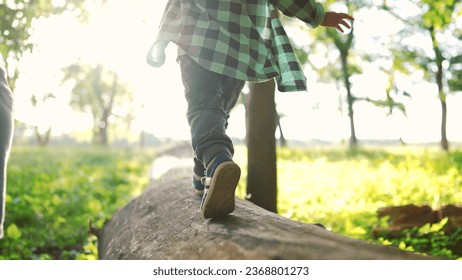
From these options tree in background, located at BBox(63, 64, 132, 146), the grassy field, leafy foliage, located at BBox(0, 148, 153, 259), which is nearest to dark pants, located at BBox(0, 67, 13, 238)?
leafy foliage, located at BBox(0, 148, 153, 259)

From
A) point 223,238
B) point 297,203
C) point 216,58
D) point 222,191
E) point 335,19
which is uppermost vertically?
point 335,19

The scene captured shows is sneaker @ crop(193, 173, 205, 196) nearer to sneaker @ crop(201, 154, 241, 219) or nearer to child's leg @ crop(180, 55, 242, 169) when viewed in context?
child's leg @ crop(180, 55, 242, 169)

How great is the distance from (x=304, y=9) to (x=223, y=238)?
150cm

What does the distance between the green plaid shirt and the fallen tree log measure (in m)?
0.81

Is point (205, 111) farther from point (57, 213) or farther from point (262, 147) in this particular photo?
point (57, 213)

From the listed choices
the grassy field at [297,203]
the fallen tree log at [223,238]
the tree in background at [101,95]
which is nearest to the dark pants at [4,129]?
the fallen tree log at [223,238]

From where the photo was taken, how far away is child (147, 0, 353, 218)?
6.84ft

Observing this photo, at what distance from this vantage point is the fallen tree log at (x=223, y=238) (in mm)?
1412

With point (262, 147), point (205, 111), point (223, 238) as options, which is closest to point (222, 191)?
point (223, 238)

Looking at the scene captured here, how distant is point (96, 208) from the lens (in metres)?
5.18

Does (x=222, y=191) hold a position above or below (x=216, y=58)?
below

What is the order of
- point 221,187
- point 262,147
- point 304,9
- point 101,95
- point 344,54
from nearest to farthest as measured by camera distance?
point 221,187, point 304,9, point 262,147, point 344,54, point 101,95

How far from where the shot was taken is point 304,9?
7.99 ft
